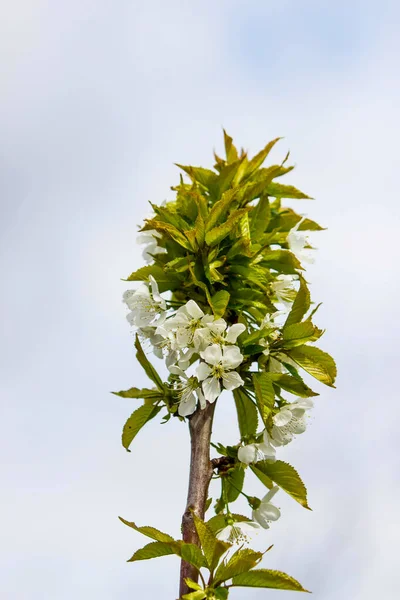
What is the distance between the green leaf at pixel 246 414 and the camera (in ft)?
12.7

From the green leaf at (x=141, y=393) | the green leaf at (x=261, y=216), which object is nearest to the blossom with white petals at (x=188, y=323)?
the green leaf at (x=141, y=393)

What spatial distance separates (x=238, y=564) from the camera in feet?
10.2

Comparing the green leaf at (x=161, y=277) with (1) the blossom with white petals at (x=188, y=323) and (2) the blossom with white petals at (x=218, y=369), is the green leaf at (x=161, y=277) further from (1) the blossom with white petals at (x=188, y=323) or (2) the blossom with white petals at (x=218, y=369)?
(2) the blossom with white petals at (x=218, y=369)

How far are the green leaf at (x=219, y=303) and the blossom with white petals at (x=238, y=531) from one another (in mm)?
1091

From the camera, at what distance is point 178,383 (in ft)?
12.4

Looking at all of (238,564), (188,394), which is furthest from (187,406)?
(238,564)

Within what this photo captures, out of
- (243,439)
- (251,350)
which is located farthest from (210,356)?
(243,439)

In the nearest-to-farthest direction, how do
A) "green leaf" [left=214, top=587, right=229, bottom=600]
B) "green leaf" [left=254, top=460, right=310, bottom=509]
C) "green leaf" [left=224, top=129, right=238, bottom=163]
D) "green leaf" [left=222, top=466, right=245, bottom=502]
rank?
"green leaf" [left=214, top=587, right=229, bottom=600] → "green leaf" [left=254, top=460, right=310, bottom=509] → "green leaf" [left=222, top=466, right=245, bottom=502] → "green leaf" [left=224, top=129, right=238, bottom=163]

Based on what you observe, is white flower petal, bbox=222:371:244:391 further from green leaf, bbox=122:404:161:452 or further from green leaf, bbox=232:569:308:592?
green leaf, bbox=232:569:308:592

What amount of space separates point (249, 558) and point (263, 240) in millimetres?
1956

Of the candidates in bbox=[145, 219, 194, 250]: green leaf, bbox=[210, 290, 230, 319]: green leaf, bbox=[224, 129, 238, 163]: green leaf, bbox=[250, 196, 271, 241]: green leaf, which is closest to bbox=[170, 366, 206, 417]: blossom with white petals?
bbox=[210, 290, 230, 319]: green leaf

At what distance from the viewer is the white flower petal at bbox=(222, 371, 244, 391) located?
358 centimetres

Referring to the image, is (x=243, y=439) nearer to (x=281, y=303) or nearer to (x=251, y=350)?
(x=251, y=350)

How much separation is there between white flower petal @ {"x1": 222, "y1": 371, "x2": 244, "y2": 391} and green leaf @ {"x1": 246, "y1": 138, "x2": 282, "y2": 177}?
1.65m
